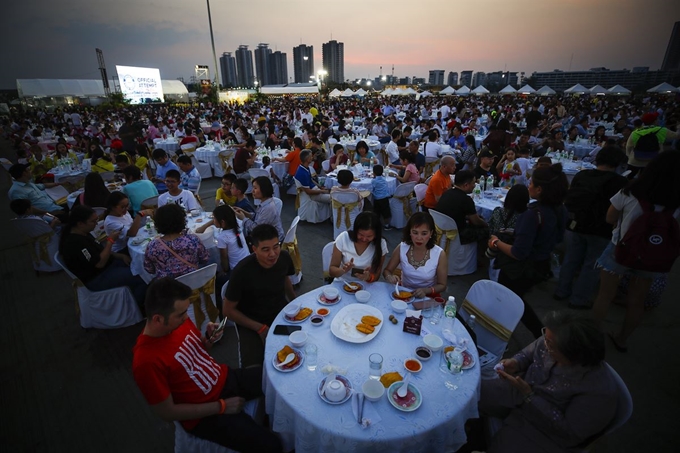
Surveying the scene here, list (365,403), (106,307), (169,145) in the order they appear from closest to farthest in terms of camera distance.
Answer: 1. (365,403)
2. (106,307)
3. (169,145)

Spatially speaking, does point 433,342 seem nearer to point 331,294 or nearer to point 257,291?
point 331,294

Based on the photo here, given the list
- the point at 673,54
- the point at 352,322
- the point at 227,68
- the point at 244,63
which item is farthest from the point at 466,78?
the point at 352,322

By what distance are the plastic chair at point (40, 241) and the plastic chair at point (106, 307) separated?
1.71 metres

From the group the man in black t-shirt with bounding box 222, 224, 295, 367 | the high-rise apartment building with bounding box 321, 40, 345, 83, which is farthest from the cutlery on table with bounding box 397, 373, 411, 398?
the high-rise apartment building with bounding box 321, 40, 345, 83

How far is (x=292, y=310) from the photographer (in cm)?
251

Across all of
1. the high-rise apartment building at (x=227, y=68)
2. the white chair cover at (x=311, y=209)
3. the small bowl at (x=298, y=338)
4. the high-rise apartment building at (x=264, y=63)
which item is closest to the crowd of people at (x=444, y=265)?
the small bowl at (x=298, y=338)

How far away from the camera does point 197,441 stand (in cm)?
204

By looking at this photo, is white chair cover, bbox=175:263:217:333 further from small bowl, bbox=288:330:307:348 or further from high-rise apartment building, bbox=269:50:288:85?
high-rise apartment building, bbox=269:50:288:85

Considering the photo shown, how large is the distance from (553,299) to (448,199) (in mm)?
2032

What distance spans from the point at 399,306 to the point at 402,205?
13.4 feet

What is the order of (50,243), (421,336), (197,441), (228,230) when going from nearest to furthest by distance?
(197,441), (421,336), (228,230), (50,243)

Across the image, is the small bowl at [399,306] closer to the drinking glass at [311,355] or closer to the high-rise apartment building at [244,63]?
the drinking glass at [311,355]

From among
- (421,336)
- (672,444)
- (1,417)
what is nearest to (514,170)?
(672,444)

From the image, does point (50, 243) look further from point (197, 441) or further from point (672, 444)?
point (672, 444)
